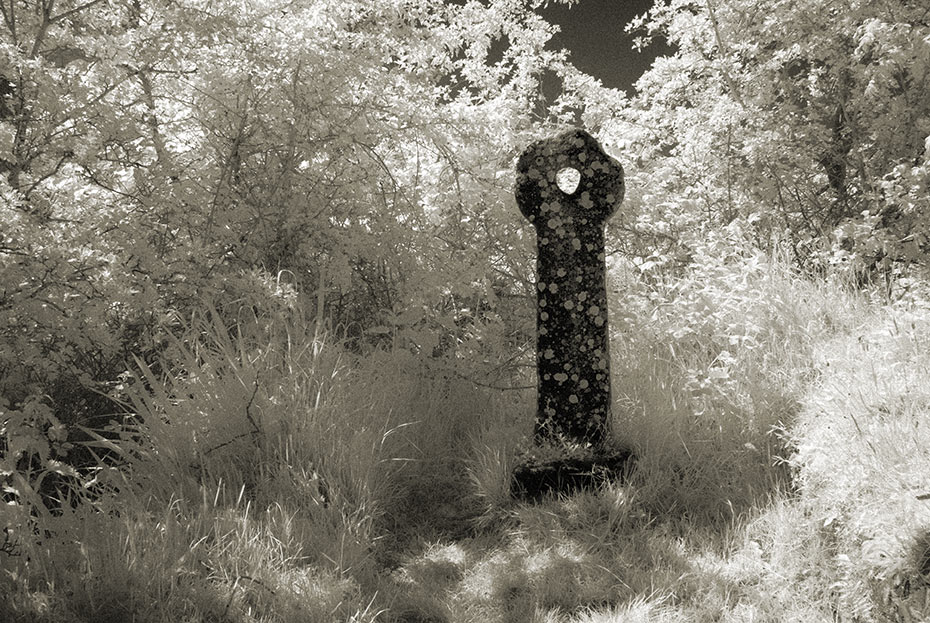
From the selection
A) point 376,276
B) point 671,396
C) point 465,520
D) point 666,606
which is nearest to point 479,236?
point 376,276

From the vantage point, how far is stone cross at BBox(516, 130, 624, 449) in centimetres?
416

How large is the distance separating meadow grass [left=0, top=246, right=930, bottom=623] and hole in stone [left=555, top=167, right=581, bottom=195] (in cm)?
138

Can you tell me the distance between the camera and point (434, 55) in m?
A: 8.54

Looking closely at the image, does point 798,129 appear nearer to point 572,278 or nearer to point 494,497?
point 572,278

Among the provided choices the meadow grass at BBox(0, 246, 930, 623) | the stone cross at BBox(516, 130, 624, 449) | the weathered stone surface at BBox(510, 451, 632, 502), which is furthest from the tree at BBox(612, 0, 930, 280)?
the weathered stone surface at BBox(510, 451, 632, 502)

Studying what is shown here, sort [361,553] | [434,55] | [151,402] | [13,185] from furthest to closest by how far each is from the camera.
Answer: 1. [434,55]
2. [13,185]
3. [151,402]
4. [361,553]

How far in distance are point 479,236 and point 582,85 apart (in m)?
3.89

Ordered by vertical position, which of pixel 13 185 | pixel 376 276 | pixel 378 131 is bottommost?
pixel 376 276

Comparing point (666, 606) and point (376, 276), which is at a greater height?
point (376, 276)

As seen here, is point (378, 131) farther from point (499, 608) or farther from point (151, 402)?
point (499, 608)

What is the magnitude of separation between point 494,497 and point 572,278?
1.27 metres

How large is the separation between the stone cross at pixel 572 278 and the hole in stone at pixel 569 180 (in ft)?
0.05

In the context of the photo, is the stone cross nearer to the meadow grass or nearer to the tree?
the meadow grass

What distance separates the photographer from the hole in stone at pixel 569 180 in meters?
4.14
